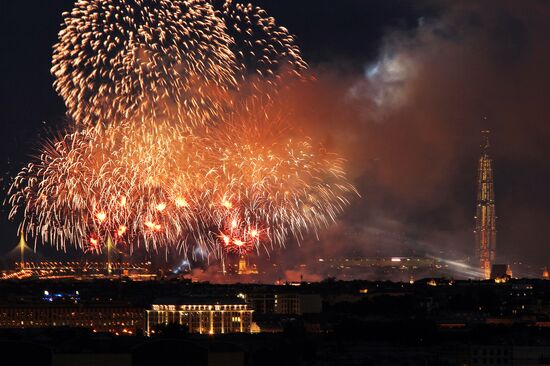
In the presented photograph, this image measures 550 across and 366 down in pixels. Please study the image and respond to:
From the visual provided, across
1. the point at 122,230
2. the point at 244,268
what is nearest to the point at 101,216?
the point at 122,230

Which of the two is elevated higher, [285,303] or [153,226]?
[285,303]

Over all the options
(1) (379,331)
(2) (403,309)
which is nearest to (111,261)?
(2) (403,309)

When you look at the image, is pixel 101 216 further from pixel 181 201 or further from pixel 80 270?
pixel 80 270

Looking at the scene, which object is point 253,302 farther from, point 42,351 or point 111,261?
point 42,351

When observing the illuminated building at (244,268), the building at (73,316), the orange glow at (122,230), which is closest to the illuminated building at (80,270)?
the illuminated building at (244,268)

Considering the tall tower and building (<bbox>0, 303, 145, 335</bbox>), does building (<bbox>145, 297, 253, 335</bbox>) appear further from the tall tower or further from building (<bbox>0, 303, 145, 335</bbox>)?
the tall tower

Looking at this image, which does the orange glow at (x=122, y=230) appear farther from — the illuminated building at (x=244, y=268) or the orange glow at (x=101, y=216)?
the illuminated building at (x=244, y=268)

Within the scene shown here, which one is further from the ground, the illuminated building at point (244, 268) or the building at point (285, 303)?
the illuminated building at point (244, 268)

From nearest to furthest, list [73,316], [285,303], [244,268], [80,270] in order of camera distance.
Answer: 1. [73,316]
2. [285,303]
3. [244,268]
4. [80,270]

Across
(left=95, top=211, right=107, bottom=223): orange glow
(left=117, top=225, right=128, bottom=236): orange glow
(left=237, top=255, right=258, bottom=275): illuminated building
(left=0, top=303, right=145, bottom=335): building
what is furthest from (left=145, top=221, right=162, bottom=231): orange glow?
(left=237, top=255, right=258, bottom=275): illuminated building
